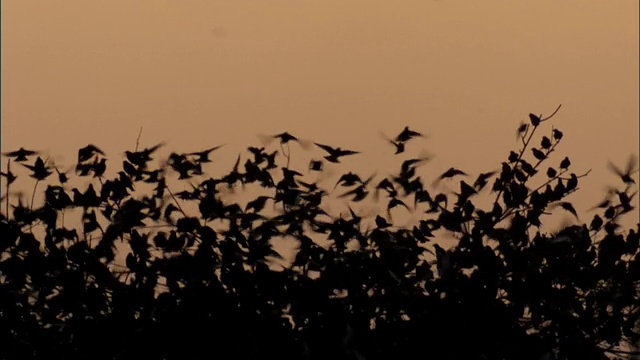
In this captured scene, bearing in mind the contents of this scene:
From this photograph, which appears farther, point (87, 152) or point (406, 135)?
point (406, 135)

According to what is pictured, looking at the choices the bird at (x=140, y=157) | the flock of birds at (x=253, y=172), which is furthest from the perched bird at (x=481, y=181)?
the bird at (x=140, y=157)

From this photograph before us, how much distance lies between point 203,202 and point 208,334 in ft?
2.80

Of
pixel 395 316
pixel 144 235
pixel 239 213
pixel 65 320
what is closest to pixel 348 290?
pixel 395 316

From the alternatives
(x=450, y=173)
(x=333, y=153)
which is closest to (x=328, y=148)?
(x=333, y=153)

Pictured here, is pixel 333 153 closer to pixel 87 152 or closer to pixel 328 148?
pixel 328 148

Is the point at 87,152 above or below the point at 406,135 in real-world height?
below

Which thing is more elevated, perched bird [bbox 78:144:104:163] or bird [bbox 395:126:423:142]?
bird [bbox 395:126:423:142]

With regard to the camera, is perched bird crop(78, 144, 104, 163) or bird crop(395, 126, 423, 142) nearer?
perched bird crop(78, 144, 104, 163)

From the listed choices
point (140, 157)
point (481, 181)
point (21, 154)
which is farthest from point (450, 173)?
point (21, 154)

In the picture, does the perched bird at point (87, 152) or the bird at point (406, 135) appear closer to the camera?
the perched bird at point (87, 152)

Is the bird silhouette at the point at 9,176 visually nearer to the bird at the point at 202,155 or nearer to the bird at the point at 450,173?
the bird at the point at 202,155

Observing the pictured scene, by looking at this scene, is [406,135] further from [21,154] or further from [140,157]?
[21,154]

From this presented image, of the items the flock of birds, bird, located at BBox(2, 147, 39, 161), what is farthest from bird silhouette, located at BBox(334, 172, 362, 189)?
bird, located at BBox(2, 147, 39, 161)

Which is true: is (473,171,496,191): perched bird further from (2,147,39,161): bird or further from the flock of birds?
(2,147,39,161): bird
